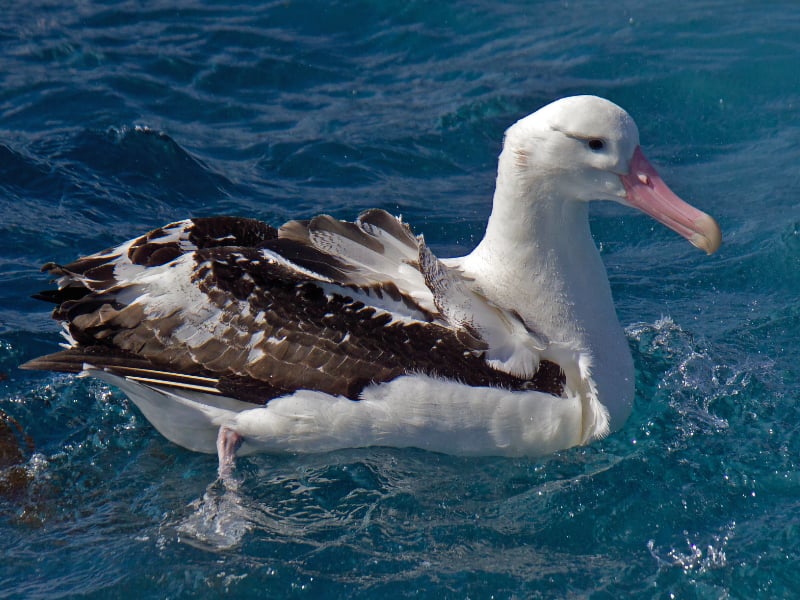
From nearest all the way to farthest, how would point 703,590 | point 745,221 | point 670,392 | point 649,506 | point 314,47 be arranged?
point 703,590, point 649,506, point 670,392, point 745,221, point 314,47

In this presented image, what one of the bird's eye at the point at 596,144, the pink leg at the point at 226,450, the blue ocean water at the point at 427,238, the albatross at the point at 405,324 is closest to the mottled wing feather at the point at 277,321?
the albatross at the point at 405,324

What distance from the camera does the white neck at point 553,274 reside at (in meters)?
6.73

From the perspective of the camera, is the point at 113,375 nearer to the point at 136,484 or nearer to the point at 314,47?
the point at 136,484

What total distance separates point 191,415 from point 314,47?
26.2 feet

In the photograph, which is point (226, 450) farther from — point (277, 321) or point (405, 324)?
point (405, 324)

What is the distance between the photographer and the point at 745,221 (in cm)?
1065

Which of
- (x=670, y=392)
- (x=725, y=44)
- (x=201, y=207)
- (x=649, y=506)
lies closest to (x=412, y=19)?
(x=725, y=44)

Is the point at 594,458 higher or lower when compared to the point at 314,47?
lower

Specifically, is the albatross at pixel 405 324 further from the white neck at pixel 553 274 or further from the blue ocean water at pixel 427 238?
the blue ocean water at pixel 427 238

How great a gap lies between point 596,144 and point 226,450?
9.75 feet

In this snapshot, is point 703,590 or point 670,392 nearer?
point 703,590

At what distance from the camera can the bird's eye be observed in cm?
652

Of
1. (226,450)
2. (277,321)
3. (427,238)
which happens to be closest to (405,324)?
(277,321)

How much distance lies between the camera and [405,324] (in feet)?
21.9
